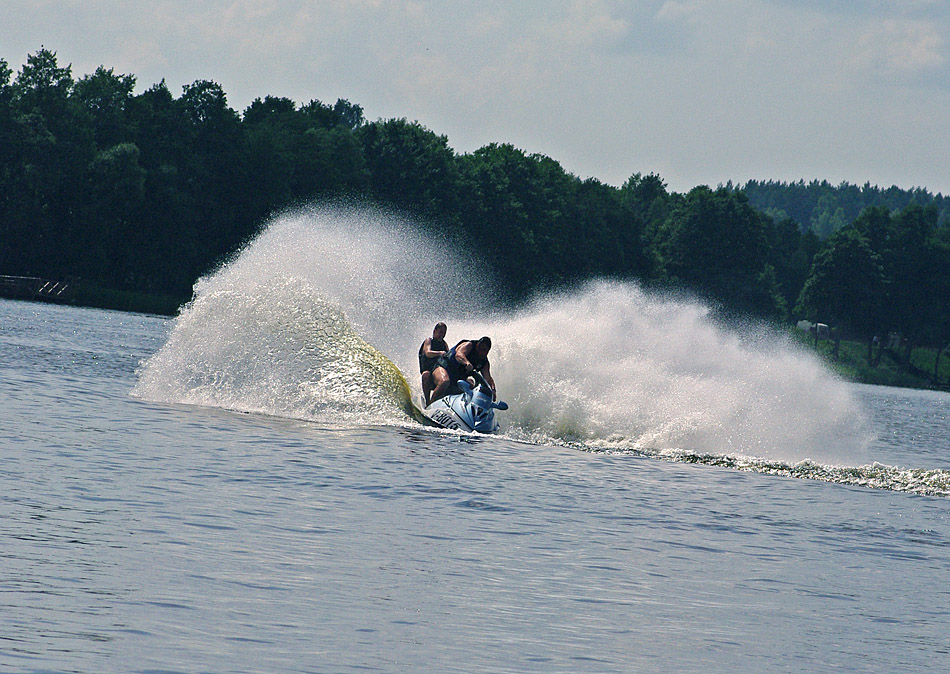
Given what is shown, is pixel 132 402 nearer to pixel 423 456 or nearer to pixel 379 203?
pixel 423 456

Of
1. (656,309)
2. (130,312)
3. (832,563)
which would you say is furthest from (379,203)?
(832,563)

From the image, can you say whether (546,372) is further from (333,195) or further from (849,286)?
(849,286)

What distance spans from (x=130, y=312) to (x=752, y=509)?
6836 centimetres

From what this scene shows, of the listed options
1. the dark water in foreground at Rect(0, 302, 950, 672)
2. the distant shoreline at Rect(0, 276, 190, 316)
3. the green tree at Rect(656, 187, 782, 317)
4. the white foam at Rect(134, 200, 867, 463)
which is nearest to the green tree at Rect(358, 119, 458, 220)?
the distant shoreline at Rect(0, 276, 190, 316)

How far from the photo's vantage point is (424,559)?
39.2 ft

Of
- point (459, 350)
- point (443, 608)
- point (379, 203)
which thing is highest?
point (379, 203)

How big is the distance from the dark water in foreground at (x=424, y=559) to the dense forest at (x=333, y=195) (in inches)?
2859

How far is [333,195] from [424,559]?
92.9 metres

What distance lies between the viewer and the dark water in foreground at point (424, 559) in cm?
905

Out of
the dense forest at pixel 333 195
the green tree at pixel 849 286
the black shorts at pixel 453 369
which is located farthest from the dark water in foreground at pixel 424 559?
the green tree at pixel 849 286

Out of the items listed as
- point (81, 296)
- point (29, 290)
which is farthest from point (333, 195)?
point (29, 290)

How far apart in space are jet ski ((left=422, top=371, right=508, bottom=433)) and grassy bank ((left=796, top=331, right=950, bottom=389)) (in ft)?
343

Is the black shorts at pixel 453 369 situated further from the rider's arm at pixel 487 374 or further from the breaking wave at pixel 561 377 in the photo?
the breaking wave at pixel 561 377

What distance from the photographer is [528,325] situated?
95.1 feet
